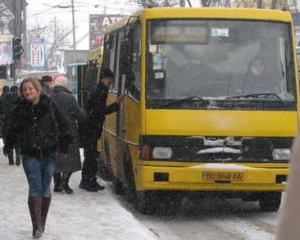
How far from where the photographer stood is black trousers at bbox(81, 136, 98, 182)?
39.8 feet

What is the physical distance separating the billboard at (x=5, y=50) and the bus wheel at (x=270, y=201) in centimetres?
3670

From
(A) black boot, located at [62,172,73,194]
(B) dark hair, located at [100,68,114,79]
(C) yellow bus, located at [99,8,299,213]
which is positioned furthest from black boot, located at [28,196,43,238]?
(B) dark hair, located at [100,68,114,79]

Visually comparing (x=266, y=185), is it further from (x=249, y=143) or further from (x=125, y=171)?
(x=125, y=171)

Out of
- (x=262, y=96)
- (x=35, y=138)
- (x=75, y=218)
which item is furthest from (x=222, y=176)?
(x=35, y=138)

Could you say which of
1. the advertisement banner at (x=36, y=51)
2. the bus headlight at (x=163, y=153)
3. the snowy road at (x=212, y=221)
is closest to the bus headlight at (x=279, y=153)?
the snowy road at (x=212, y=221)

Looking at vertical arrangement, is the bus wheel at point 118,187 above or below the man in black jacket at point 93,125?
below

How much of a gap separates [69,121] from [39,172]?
152 inches

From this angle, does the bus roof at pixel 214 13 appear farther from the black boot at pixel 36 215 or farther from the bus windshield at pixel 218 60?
the black boot at pixel 36 215

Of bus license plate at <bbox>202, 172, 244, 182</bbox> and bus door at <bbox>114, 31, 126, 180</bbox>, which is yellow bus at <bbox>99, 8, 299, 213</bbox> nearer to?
bus license plate at <bbox>202, 172, 244, 182</bbox>

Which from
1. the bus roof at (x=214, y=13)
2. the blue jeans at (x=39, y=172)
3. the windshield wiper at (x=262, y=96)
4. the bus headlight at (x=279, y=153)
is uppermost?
the bus roof at (x=214, y=13)

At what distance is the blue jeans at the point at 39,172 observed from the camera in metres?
7.44

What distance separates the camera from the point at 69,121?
11.3m

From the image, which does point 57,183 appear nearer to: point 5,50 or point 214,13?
point 214,13

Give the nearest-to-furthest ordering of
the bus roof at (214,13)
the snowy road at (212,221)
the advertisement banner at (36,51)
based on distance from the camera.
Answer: the snowy road at (212,221) < the bus roof at (214,13) < the advertisement banner at (36,51)
